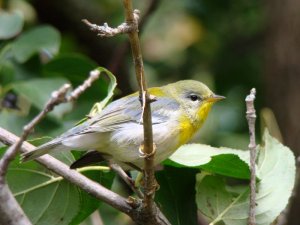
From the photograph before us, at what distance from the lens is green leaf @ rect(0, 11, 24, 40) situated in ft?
10.6

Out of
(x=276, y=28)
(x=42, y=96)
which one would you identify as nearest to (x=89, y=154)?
(x=42, y=96)

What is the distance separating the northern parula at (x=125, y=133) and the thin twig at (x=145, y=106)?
287 mm

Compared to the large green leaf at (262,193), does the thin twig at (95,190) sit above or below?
above

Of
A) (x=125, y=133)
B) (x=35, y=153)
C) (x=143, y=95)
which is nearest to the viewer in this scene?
(x=143, y=95)

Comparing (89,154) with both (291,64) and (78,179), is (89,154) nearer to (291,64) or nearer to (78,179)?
(78,179)

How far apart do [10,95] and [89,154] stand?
1.01m

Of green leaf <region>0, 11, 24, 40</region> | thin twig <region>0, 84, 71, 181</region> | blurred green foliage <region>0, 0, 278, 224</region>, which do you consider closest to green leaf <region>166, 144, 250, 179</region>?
thin twig <region>0, 84, 71, 181</region>

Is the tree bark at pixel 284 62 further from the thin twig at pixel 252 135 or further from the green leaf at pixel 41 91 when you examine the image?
the thin twig at pixel 252 135

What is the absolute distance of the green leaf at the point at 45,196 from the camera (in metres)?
2.35

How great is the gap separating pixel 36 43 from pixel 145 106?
5.46 feet

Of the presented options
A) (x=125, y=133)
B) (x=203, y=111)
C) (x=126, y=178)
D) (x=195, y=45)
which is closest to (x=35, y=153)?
(x=126, y=178)

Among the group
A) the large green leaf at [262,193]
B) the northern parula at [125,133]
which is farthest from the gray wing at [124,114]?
the large green leaf at [262,193]

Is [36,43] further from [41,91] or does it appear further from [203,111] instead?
[203,111]

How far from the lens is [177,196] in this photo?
8.02 feet
